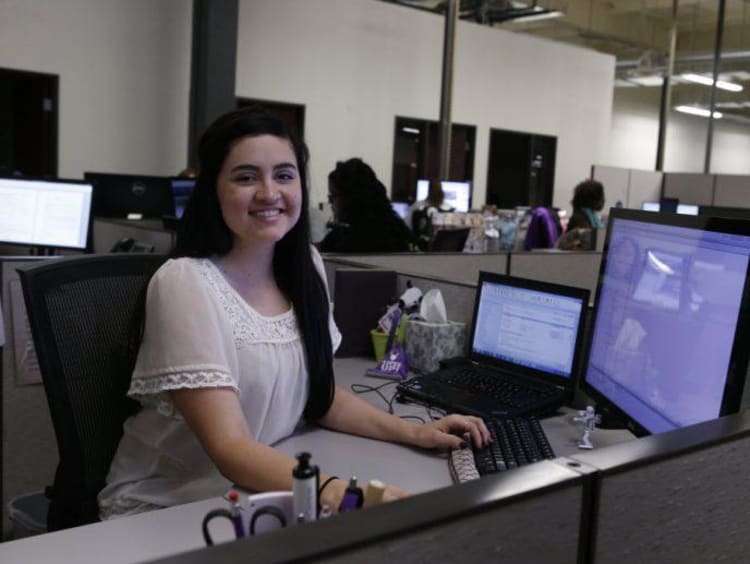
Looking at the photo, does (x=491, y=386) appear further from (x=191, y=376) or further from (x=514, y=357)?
(x=191, y=376)

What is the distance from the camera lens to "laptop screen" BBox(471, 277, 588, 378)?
1702 millimetres

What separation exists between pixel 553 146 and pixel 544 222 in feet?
16.2

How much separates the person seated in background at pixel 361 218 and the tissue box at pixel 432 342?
147cm

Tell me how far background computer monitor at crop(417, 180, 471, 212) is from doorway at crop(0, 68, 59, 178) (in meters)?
3.48

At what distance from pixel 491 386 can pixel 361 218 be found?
1872 millimetres

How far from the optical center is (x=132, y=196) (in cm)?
445

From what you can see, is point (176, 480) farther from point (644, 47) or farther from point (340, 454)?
point (644, 47)

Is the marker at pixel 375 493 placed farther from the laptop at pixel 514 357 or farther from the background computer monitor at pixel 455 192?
the background computer monitor at pixel 455 192

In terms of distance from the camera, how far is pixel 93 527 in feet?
3.41

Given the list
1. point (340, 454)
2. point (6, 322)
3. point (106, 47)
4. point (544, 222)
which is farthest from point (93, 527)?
point (106, 47)

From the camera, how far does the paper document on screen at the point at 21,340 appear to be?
7.38ft

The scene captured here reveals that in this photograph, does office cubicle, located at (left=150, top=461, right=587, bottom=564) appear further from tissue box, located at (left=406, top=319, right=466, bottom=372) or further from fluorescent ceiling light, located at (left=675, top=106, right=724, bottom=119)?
fluorescent ceiling light, located at (left=675, top=106, right=724, bottom=119)

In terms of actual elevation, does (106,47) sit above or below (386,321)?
above

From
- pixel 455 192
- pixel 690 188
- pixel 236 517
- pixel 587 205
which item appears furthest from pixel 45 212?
pixel 690 188
